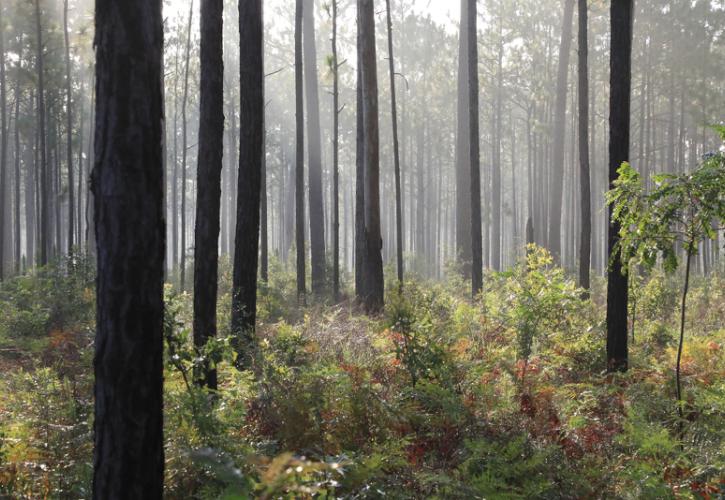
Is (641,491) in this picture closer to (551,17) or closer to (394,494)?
(394,494)

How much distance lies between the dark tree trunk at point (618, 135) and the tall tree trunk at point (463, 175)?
1461 centimetres

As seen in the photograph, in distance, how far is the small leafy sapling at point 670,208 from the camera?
19.0 feet

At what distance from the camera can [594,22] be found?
104ft

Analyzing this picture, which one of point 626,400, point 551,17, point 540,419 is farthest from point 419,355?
point 551,17

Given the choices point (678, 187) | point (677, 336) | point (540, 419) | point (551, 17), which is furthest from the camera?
point (551, 17)

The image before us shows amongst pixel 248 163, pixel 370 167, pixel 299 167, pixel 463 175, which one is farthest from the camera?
pixel 463 175

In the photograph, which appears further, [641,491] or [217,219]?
[217,219]

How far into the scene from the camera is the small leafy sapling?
5785mm

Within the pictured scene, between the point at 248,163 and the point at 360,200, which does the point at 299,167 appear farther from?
the point at 248,163

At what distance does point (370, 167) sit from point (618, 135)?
6704 millimetres

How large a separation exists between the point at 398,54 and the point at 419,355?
128 feet

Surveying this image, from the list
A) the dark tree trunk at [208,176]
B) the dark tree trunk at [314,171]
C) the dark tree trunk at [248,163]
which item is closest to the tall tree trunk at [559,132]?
the dark tree trunk at [314,171]

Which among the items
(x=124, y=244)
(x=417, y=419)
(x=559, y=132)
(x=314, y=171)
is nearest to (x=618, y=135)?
(x=417, y=419)

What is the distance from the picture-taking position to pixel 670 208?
19.5 ft
